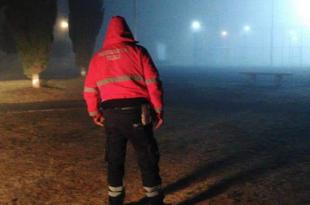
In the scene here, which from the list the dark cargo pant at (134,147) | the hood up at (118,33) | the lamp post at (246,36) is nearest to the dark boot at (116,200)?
the dark cargo pant at (134,147)

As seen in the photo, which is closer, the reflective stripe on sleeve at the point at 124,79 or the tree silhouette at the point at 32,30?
the reflective stripe on sleeve at the point at 124,79

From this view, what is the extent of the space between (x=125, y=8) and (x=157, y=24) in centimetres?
634

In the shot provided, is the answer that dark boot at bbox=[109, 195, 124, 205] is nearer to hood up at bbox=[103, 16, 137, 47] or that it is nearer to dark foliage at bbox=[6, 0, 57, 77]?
hood up at bbox=[103, 16, 137, 47]

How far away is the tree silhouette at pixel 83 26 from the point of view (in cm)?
2627

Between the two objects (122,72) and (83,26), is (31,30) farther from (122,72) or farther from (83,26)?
(122,72)

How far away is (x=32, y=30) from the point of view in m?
18.3

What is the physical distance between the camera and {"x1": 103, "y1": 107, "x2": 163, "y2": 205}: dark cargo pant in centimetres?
451

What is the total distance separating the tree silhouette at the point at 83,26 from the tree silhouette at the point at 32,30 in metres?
7.51

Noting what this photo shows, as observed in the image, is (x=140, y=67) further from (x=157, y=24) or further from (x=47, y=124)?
Result: (x=157, y=24)

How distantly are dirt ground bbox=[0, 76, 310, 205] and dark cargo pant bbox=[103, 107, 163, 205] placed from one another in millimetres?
609

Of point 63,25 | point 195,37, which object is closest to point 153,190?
point 63,25

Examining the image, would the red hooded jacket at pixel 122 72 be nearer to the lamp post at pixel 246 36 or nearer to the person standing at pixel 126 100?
the person standing at pixel 126 100

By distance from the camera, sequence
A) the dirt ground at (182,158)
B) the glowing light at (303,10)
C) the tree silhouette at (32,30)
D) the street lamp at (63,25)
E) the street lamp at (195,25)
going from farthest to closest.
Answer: the glowing light at (303,10) < the street lamp at (195,25) < the street lamp at (63,25) < the tree silhouette at (32,30) < the dirt ground at (182,158)

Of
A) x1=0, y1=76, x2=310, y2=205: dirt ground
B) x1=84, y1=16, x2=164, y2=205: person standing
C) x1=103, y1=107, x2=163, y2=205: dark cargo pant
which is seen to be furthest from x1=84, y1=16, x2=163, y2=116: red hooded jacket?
x1=0, y1=76, x2=310, y2=205: dirt ground
